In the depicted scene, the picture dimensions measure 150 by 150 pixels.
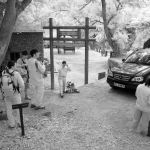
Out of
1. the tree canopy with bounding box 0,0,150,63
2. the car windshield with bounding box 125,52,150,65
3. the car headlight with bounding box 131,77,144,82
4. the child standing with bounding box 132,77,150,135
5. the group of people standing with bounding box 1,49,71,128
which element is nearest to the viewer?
the child standing with bounding box 132,77,150,135

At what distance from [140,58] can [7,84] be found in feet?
19.3

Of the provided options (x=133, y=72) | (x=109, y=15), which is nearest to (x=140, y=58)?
(x=133, y=72)

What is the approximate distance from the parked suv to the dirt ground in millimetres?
622

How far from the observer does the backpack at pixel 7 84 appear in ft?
15.1

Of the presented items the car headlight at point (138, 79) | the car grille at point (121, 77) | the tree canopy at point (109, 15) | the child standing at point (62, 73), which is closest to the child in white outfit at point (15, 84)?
the child standing at point (62, 73)

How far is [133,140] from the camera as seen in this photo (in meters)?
4.48

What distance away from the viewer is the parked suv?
734cm

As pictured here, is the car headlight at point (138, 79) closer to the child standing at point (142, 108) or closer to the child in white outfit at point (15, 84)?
the child standing at point (142, 108)

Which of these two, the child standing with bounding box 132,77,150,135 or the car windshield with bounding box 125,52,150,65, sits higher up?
the car windshield with bounding box 125,52,150,65

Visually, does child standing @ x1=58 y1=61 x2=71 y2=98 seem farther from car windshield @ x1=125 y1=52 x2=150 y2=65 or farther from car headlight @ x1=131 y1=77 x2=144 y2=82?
car windshield @ x1=125 y1=52 x2=150 y2=65

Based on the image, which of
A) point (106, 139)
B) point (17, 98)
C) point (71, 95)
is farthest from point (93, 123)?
point (71, 95)

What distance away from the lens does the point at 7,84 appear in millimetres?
4609

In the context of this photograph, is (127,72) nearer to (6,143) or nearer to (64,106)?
(64,106)

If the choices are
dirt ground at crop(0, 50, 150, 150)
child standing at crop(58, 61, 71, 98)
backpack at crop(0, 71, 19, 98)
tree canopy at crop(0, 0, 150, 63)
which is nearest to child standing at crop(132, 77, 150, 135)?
dirt ground at crop(0, 50, 150, 150)
